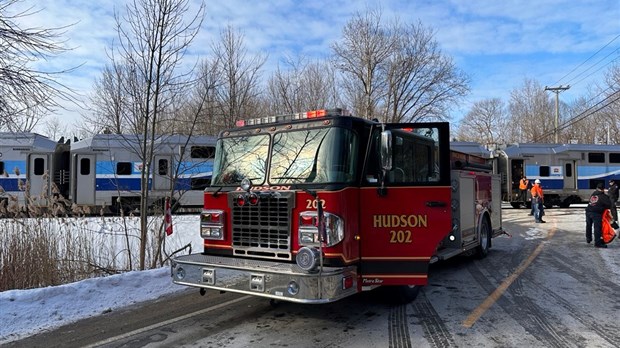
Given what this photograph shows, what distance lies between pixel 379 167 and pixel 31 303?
15.9ft

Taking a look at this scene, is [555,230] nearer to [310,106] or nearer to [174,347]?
[174,347]

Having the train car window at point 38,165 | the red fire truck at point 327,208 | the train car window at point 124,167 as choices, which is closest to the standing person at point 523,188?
the train car window at point 124,167

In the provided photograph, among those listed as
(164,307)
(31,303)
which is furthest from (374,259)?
(31,303)

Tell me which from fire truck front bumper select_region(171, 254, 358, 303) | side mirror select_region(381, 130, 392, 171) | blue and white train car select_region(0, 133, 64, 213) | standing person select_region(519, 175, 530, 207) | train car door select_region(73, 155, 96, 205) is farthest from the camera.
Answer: standing person select_region(519, 175, 530, 207)

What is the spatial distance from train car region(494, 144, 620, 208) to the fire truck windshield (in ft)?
72.8

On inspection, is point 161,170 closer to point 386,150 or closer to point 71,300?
point 71,300

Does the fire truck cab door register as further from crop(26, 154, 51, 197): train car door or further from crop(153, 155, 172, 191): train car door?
crop(26, 154, 51, 197): train car door

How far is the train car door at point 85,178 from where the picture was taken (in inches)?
736

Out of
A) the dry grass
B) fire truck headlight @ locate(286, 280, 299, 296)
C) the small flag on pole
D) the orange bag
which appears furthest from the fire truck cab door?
the orange bag

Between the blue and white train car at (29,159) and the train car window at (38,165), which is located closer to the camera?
the blue and white train car at (29,159)

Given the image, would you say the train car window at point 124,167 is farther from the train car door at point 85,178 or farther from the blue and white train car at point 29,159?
the blue and white train car at point 29,159

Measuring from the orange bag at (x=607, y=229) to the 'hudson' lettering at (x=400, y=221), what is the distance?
8.23 metres

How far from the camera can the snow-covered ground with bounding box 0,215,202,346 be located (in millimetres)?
5359

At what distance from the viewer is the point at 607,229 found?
1111 cm
